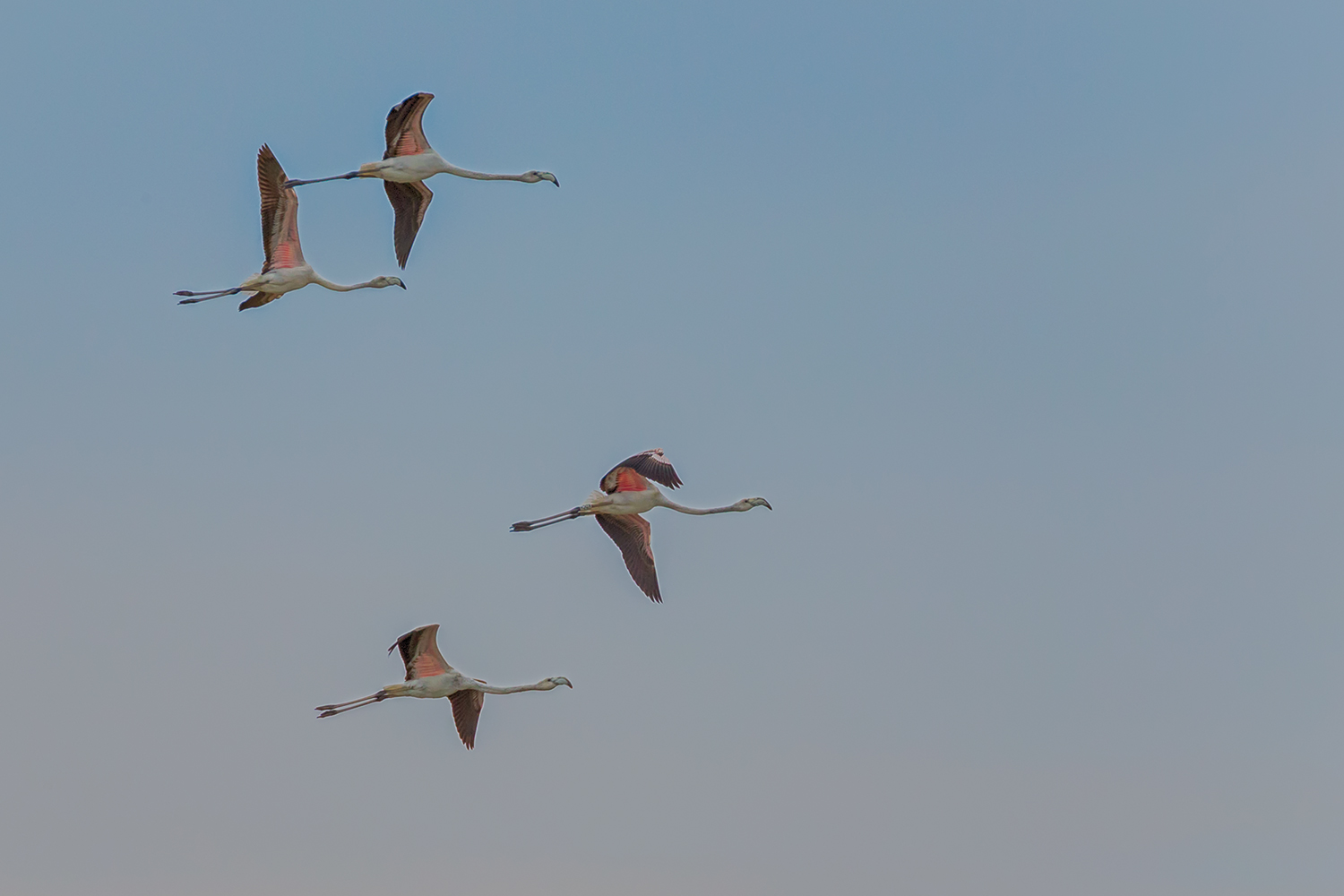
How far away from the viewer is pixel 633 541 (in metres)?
42.2

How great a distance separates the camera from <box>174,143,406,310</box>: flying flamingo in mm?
43531

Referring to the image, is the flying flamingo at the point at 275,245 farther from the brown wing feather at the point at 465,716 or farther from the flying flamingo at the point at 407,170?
the brown wing feather at the point at 465,716

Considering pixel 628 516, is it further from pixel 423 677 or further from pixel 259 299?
pixel 259 299

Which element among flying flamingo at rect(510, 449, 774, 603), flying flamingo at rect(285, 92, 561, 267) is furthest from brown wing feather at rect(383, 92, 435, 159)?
flying flamingo at rect(510, 449, 774, 603)

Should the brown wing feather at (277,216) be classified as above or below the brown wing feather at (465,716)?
above

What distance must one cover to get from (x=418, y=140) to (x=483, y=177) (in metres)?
2.69

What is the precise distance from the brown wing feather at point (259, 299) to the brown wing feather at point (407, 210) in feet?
9.18

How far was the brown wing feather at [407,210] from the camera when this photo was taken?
145ft

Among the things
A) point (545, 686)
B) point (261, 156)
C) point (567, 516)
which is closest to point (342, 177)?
point (261, 156)

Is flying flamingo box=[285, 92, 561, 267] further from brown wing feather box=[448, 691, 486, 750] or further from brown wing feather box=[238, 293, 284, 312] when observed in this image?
brown wing feather box=[448, 691, 486, 750]

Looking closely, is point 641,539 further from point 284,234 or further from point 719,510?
point 284,234

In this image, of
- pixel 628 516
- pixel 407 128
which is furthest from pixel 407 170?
pixel 628 516

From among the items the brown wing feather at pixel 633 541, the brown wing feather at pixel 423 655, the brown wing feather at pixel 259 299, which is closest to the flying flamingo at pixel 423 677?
the brown wing feather at pixel 423 655

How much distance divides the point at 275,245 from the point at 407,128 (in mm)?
3917
